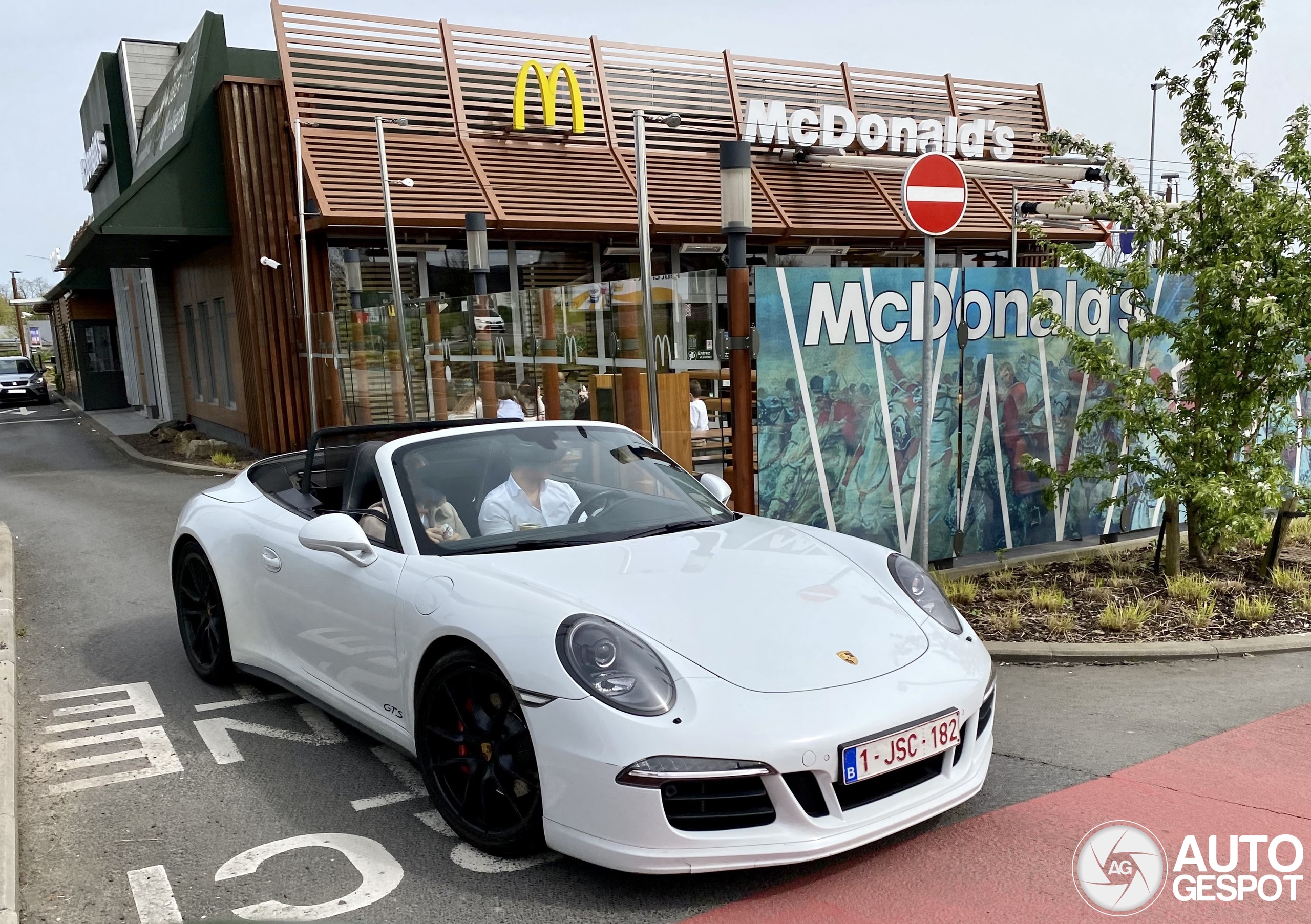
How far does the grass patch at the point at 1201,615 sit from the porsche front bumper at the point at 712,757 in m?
3.72

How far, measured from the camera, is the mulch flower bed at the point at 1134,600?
6102 millimetres

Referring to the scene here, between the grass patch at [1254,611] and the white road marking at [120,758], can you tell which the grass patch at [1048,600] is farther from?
the white road marking at [120,758]

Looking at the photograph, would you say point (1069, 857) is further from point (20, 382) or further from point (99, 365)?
point (20, 382)

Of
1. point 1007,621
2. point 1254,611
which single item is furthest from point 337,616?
point 1254,611

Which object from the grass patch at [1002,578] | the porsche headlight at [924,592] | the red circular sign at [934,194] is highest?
the red circular sign at [934,194]

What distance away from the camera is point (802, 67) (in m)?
19.9

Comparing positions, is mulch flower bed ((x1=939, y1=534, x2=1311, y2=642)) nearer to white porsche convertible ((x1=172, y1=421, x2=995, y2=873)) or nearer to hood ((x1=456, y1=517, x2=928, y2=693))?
white porsche convertible ((x1=172, y1=421, x2=995, y2=873))

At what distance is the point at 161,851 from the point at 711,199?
16.3 m

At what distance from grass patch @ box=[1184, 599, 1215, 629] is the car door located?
4.71 meters

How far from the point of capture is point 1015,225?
17969 millimetres

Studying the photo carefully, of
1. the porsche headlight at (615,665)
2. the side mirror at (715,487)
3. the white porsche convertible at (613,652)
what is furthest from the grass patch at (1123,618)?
the porsche headlight at (615,665)

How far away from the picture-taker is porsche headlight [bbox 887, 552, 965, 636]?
392 centimetres

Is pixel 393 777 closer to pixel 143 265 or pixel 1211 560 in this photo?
pixel 1211 560

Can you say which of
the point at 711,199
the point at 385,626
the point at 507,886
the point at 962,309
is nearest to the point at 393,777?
the point at 385,626
